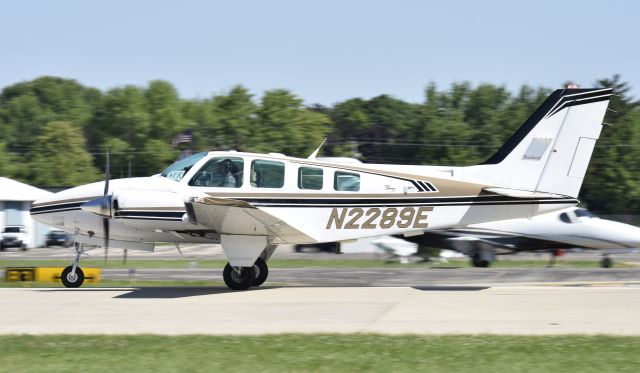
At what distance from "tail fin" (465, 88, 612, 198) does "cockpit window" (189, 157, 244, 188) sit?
5.15 meters

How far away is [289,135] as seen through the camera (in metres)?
70.6


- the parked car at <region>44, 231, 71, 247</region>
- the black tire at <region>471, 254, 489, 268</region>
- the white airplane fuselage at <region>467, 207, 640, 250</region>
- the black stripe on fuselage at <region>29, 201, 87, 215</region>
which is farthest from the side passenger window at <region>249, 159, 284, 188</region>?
the parked car at <region>44, 231, 71, 247</region>

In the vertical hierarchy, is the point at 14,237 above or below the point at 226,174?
below

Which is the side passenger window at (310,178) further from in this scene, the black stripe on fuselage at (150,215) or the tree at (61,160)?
the tree at (61,160)

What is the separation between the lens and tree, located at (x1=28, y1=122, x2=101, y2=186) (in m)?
69.1

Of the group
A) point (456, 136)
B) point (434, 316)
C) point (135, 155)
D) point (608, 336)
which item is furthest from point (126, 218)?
point (456, 136)

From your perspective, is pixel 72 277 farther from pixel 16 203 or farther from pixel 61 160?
pixel 61 160

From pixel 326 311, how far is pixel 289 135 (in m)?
57.2

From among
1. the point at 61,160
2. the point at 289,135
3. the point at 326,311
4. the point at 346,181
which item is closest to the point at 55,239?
the point at 61,160

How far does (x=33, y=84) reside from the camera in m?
110

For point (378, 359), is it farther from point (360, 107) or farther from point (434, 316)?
point (360, 107)

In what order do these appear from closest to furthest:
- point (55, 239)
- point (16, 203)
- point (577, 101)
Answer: point (577, 101)
point (16, 203)
point (55, 239)

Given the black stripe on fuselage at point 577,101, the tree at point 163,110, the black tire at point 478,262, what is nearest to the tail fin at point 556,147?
the black stripe on fuselage at point 577,101

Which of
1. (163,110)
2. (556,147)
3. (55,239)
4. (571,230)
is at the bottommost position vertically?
(55,239)
